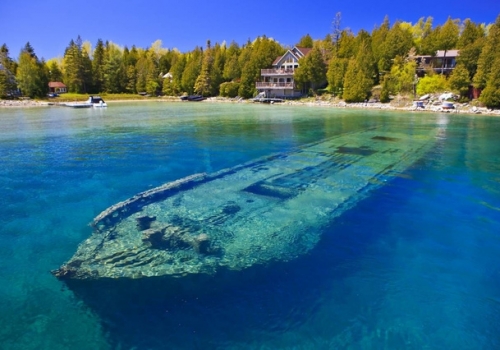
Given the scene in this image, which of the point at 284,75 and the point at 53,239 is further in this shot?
the point at 284,75

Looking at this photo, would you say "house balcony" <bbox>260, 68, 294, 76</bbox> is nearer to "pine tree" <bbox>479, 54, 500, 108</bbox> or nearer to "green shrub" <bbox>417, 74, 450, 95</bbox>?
"green shrub" <bbox>417, 74, 450, 95</bbox>

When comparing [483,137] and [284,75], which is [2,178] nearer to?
[483,137]

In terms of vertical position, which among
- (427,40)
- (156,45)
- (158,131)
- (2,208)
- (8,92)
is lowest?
(2,208)

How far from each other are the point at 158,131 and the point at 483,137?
22521 mm

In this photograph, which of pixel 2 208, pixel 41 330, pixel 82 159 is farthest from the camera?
pixel 82 159

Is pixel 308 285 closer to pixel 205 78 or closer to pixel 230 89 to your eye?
pixel 230 89

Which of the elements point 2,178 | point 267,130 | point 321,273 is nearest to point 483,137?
point 267,130

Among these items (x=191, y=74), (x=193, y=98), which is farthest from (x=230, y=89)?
(x=191, y=74)

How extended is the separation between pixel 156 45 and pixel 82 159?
3714 inches

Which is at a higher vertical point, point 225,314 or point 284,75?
point 284,75

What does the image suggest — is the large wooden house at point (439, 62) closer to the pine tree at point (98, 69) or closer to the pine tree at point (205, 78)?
the pine tree at point (205, 78)

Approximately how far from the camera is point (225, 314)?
4957 millimetres

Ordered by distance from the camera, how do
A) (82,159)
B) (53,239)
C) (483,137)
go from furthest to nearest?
(483,137) < (82,159) < (53,239)

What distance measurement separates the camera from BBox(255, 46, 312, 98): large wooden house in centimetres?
6247
